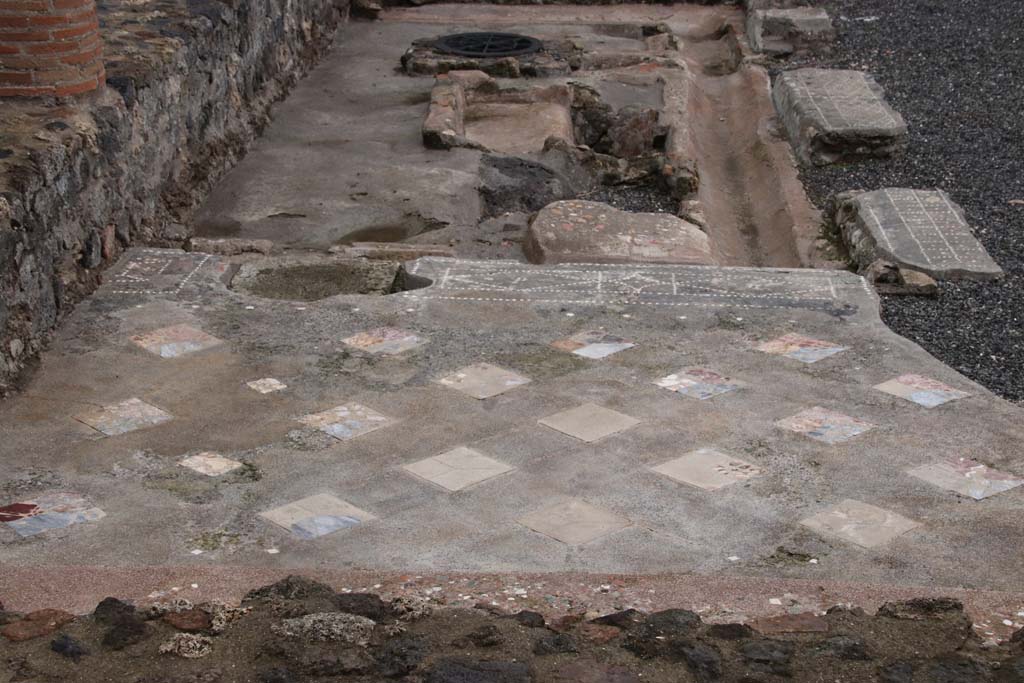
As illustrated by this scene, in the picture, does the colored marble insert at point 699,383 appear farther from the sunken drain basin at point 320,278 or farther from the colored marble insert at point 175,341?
the colored marble insert at point 175,341

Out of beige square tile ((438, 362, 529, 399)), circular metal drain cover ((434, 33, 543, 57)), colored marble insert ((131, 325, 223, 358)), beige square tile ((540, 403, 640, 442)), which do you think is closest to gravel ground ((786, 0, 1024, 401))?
beige square tile ((540, 403, 640, 442))

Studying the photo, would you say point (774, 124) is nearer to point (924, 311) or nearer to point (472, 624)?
point (924, 311)

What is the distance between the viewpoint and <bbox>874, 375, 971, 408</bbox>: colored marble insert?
557 cm

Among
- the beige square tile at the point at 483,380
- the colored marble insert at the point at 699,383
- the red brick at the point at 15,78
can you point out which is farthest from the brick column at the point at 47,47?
the colored marble insert at the point at 699,383

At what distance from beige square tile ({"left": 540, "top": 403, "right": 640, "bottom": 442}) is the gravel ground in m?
1.97

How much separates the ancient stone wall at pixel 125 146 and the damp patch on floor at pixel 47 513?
102 centimetres

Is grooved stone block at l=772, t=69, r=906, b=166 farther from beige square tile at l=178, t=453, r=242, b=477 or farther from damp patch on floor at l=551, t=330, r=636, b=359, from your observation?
beige square tile at l=178, t=453, r=242, b=477

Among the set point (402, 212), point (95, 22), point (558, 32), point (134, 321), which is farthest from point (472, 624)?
point (558, 32)

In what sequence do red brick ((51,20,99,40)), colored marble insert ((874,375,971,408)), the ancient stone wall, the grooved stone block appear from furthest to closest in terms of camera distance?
the grooved stone block → red brick ((51,20,99,40)) → the ancient stone wall → colored marble insert ((874,375,971,408))

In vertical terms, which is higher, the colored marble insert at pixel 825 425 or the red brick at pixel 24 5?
the red brick at pixel 24 5

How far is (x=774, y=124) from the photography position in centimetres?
1095

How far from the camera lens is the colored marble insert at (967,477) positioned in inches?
189

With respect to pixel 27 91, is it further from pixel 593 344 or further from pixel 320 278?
pixel 593 344

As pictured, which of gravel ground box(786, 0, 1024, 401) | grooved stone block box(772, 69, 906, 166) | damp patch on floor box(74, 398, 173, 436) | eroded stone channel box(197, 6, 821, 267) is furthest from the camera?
grooved stone block box(772, 69, 906, 166)
